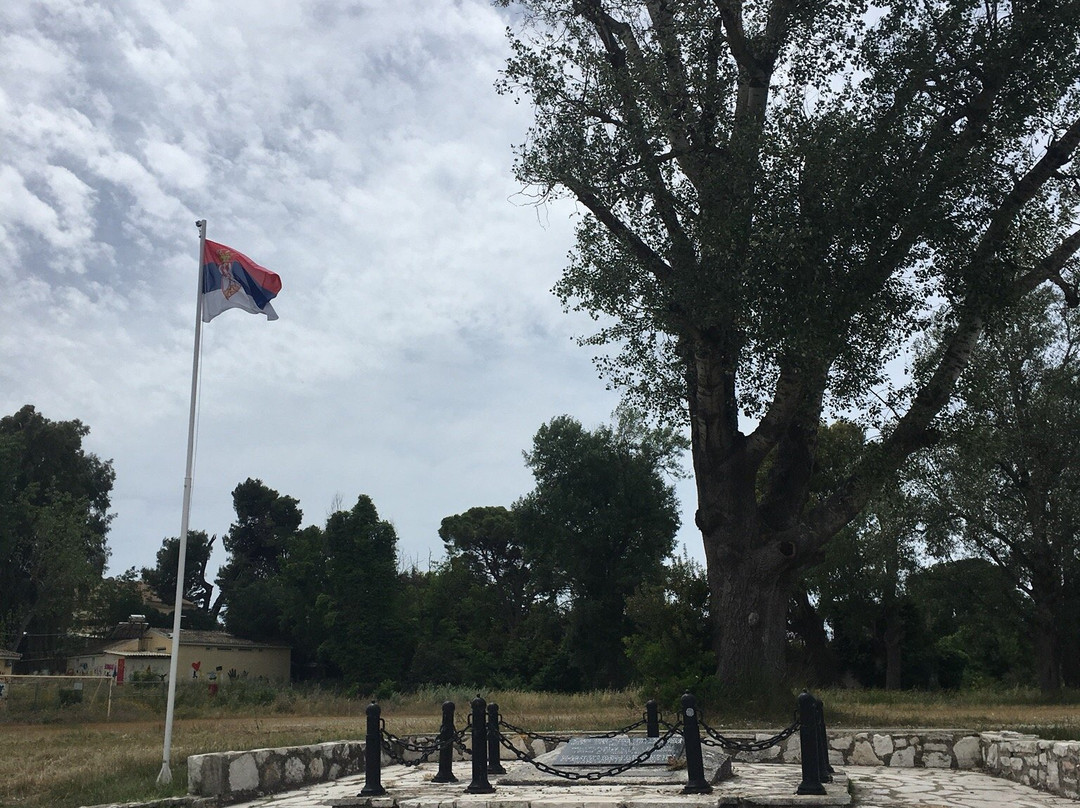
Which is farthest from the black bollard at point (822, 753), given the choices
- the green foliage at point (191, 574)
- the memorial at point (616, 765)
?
the green foliage at point (191, 574)

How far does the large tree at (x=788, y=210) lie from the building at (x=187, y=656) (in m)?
36.2

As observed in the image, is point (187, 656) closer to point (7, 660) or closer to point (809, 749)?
point (7, 660)

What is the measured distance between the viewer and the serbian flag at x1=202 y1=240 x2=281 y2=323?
12797 millimetres

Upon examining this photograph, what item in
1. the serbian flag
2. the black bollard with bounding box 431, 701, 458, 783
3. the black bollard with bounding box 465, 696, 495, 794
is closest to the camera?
the black bollard with bounding box 465, 696, 495, 794

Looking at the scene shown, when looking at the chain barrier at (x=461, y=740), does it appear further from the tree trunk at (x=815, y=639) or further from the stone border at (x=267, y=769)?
the tree trunk at (x=815, y=639)

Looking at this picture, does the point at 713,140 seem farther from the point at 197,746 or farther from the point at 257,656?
the point at 257,656

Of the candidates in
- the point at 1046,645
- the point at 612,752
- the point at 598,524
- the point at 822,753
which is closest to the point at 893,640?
the point at 1046,645

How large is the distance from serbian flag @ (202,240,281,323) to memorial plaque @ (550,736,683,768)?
22.7ft

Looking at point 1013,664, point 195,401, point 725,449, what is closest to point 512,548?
point 1013,664

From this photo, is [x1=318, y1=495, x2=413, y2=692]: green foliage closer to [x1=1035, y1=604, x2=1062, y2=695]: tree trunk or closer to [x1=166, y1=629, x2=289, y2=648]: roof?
[x1=166, y1=629, x2=289, y2=648]: roof

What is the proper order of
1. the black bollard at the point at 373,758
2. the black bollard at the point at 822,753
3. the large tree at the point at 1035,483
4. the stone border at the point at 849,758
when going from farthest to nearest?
the large tree at the point at 1035,483 < the stone border at the point at 849,758 < the black bollard at the point at 822,753 < the black bollard at the point at 373,758

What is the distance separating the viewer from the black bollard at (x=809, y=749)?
8.42 meters

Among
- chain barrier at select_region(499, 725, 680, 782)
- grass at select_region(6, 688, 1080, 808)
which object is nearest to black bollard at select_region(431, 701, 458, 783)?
chain barrier at select_region(499, 725, 680, 782)

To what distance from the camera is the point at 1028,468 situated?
30000 millimetres
